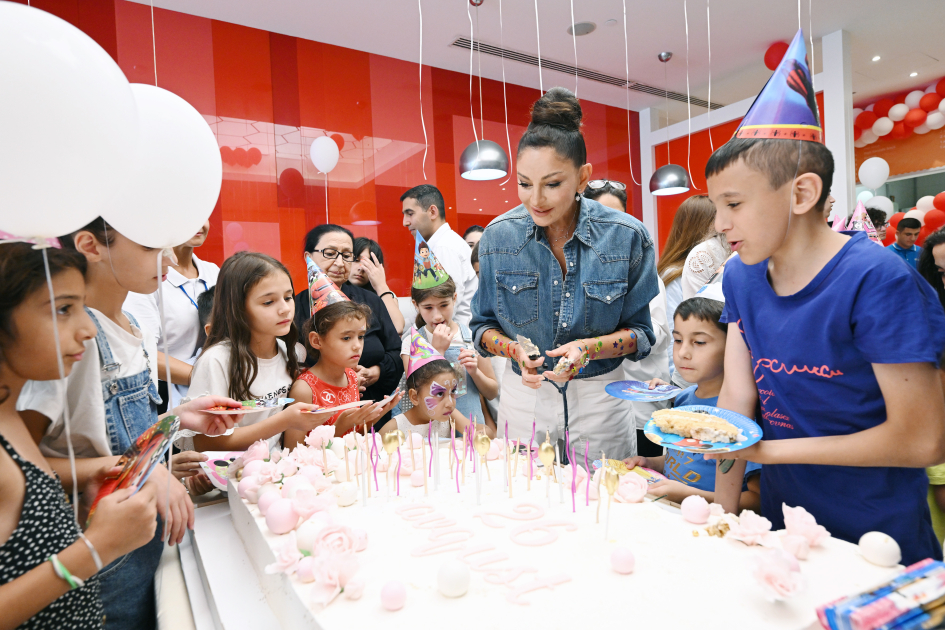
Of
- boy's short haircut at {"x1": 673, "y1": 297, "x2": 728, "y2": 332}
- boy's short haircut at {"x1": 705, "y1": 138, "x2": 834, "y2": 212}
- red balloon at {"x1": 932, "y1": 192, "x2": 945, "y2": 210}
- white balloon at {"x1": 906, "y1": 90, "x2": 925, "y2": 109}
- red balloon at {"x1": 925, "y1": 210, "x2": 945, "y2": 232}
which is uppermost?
white balloon at {"x1": 906, "y1": 90, "x2": 925, "y2": 109}

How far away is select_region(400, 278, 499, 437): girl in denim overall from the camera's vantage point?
264 cm

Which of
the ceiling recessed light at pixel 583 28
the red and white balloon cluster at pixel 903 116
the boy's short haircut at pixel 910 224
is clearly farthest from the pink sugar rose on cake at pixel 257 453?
the red and white balloon cluster at pixel 903 116

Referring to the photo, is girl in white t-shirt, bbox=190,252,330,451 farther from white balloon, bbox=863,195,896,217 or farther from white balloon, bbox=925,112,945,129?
white balloon, bbox=925,112,945,129

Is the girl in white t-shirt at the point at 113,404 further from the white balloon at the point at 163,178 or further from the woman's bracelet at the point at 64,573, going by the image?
the woman's bracelet at the point at 64,573

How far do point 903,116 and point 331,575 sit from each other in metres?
9.31

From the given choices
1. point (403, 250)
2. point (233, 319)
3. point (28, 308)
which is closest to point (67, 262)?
point (28, 308)

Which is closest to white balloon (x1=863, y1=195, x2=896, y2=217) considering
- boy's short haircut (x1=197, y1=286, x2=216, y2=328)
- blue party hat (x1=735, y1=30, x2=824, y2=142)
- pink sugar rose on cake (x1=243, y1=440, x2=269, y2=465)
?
blue party hat (x1=735, y1=30, x2=824, y2=142)

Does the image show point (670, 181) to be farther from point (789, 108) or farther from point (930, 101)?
point (930, 101)

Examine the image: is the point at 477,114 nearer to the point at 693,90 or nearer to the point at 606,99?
the point at 606,99

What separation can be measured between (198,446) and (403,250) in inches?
137

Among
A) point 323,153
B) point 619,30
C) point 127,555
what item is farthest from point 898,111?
point 127,555

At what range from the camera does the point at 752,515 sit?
102cm

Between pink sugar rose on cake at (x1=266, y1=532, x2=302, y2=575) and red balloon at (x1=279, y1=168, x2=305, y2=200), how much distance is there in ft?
13.2

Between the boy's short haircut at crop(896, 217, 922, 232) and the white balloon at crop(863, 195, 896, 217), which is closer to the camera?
the boy's short haircut at crop(896, 217, 922, 232)
